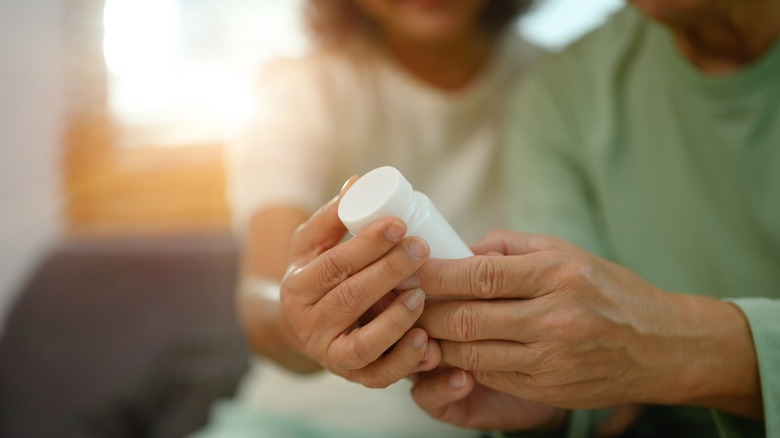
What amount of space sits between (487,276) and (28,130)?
6.06 feet

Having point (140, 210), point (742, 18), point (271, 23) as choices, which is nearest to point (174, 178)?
point (140, 210)

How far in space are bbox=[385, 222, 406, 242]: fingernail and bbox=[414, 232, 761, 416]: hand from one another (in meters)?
0.05

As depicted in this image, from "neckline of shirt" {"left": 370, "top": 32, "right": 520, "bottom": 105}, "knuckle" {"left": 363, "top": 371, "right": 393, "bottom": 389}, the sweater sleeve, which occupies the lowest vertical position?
the sweater sleeve

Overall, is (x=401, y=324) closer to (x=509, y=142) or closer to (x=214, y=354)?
(x=509, y=142)

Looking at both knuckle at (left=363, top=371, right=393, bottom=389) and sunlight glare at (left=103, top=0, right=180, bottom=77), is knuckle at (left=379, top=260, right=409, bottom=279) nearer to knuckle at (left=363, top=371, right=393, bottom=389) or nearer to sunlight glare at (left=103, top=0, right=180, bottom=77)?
knuckle at (left=363, top=371, right=393, bottom=389)

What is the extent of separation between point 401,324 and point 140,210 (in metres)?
1.75

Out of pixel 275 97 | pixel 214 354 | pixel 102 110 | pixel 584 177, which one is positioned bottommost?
pixel 214 354

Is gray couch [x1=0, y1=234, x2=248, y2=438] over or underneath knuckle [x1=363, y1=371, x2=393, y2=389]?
underneath

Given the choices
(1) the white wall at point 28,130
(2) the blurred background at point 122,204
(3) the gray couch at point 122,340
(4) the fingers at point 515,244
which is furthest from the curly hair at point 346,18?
(1) the white wall at point 28,130

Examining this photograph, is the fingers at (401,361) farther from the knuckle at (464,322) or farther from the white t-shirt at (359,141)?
the white t-shirt at (359,141)

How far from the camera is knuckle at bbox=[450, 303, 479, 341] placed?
0.46 meters

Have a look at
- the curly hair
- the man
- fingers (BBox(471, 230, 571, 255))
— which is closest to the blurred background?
the curly hair

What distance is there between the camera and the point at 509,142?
34.0 inches

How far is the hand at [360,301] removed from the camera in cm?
42
